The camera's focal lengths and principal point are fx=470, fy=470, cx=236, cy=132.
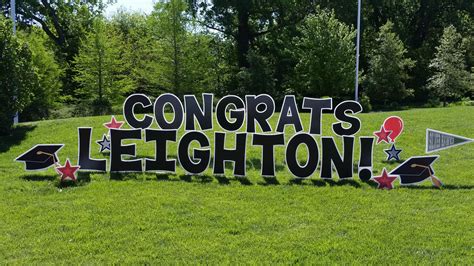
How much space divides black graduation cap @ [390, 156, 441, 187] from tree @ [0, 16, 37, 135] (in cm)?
1065

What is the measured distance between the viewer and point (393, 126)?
9.62m

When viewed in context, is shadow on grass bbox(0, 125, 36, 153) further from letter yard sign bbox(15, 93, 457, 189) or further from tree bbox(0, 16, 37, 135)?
letter yard sign bbox(15, 93, 457, 189)

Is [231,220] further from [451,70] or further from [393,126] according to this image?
[451,70]

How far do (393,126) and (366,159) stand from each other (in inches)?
58.7

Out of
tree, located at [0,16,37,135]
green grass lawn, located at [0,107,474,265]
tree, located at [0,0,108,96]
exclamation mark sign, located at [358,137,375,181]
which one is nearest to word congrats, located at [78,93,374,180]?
exclamation mark sign, located at [358,137,375,181]

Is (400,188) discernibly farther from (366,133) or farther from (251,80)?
(251,80)

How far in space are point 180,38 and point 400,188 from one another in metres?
20.0

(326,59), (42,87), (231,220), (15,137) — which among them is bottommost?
(231,220)

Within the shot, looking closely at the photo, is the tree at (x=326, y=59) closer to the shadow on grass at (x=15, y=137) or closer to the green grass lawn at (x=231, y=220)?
the shadow on grass at (x=15, y=137)

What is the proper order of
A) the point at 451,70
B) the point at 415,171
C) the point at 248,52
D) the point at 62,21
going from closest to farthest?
the point at 415,171, the point at 451,70, the point at 248,52, the point at 62,21

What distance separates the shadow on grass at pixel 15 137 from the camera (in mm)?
12398

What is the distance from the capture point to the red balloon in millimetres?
9547

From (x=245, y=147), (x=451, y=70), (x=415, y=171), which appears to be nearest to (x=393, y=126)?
(x=415, y=171)

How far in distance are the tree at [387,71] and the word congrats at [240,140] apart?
2112 cm
